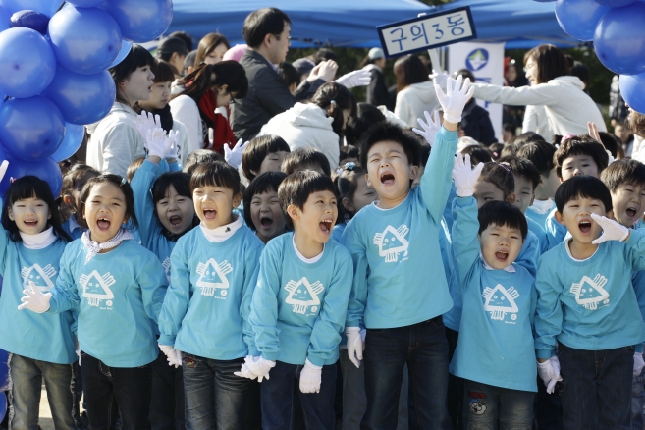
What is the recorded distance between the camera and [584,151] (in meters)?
4.52

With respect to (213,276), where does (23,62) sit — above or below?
above

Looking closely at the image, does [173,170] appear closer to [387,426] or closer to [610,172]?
[387,426]

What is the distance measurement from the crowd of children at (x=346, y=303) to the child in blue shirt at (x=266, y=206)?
0.41 feet

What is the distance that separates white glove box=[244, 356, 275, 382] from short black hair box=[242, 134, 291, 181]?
1.52 meters

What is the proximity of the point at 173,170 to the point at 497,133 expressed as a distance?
19.3 ft

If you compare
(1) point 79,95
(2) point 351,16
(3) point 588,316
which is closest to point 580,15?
(3) point 588,316

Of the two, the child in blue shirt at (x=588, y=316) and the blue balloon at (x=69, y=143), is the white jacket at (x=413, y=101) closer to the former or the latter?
the blue balloon at (x=69, y=143)

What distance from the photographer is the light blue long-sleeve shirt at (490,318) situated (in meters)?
3.52

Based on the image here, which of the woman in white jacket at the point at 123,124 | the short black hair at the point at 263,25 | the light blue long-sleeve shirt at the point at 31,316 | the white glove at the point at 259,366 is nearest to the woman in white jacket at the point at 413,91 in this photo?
the short black hair at the point at 263,25

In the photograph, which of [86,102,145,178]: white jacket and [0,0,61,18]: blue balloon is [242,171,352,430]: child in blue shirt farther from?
[0,0,61,18]: blue balloon

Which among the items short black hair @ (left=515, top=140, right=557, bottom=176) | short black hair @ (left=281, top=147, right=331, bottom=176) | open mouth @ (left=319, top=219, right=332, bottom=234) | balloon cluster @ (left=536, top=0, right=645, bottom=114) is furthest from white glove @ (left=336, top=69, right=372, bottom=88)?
open mouth @ (left=319, top=219, right=332, bottom=234)

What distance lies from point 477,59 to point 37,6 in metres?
6.33

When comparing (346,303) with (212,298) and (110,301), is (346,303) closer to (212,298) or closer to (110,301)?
(212,298)

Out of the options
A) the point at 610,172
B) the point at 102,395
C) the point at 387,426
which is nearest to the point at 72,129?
the point at 102,395
